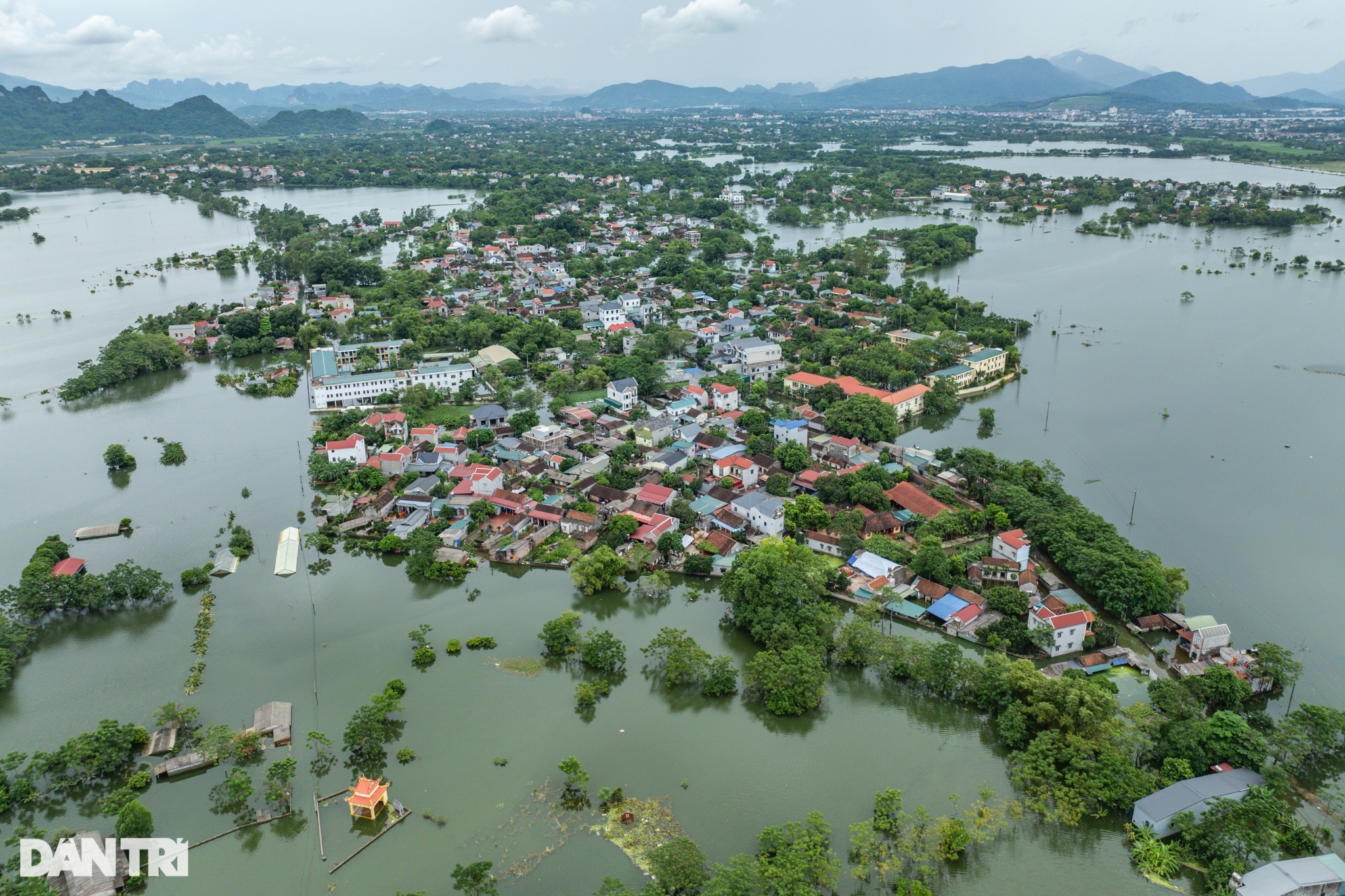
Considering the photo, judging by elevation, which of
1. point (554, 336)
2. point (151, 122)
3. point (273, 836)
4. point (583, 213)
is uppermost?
point (151, 122)

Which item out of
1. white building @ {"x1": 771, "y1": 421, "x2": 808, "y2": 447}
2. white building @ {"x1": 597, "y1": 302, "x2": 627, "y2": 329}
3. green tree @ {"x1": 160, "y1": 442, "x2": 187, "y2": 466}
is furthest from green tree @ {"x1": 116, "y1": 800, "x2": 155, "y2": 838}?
white building @ {"x1": 597, "y1": 302, "x2": 627, "y2": 329}

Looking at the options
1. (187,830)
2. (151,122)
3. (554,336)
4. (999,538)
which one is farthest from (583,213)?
(151,122)

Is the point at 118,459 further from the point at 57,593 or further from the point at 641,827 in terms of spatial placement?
the point at 641,827

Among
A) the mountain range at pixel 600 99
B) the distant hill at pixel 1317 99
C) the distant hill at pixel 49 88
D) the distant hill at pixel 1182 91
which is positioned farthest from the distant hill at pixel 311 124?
the distant hill at pixel 1317 99

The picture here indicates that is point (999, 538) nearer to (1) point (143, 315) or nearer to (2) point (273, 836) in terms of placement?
(2) point (273, 836)

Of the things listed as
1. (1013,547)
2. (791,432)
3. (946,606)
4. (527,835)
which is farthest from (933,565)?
(527,835)

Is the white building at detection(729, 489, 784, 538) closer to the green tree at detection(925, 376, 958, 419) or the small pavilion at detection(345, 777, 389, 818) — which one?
the green tree at detection(925, 376, 958, 419)
